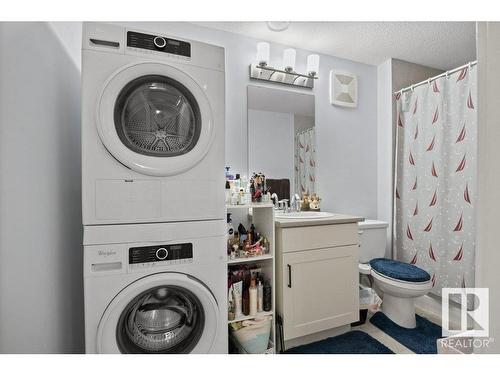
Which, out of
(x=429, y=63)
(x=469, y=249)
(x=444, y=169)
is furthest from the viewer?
(x=429, y=63)

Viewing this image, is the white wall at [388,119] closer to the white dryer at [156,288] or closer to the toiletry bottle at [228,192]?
the toiletry bottle at [228,192]

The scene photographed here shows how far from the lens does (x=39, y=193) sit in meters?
1.03

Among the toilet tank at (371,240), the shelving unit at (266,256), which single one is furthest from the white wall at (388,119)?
the shelving unit at (266,256)

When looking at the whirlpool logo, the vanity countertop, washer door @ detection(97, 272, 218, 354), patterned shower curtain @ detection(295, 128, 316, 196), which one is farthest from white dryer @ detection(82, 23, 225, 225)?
patterned shower curtain @ detection(295, 128, 316, 196)

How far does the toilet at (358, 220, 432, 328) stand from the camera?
1.85 meters

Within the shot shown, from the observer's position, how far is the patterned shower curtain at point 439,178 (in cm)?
199

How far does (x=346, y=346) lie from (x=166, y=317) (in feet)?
4.04

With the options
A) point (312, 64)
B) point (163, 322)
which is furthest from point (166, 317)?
point (312, 64)

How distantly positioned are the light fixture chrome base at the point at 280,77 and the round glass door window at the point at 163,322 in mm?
1754

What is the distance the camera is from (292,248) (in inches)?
65.0

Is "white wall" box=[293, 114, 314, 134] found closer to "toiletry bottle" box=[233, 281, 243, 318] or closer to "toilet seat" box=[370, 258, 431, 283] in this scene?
"toilet seat" box=[370, 258, 431, 283]

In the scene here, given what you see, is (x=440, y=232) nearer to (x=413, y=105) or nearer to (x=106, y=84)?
(x=413, y=105)

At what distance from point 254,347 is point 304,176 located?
4.60ft
